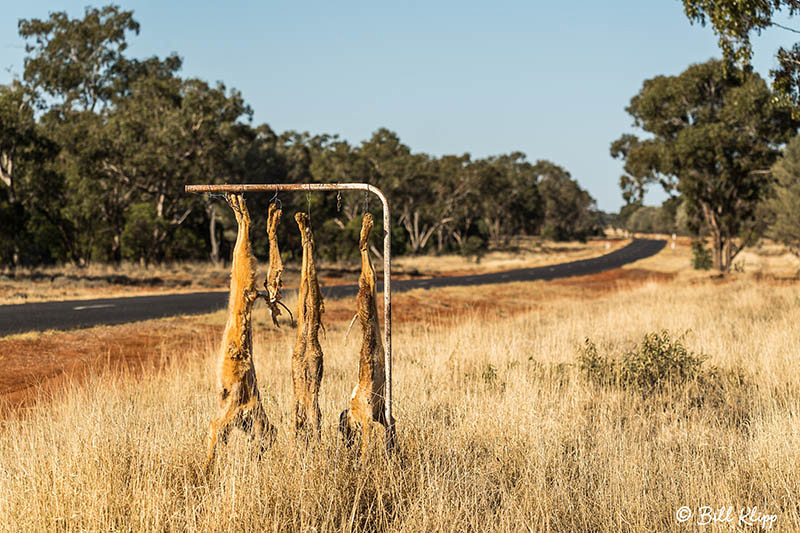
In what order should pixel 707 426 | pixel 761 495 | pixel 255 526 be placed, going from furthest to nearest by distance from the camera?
1. pixel 707 426
2. pixel 761 495
3. pixel 255 526

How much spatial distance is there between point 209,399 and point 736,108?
2266cm

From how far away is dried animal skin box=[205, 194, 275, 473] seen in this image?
404cm

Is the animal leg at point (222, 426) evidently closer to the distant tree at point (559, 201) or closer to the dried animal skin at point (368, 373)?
the dried animal skin at point (368, 373)

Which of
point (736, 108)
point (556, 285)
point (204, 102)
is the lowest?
point (556, 285)

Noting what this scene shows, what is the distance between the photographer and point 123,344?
443 inches

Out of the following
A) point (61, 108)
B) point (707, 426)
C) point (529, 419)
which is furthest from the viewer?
point (61, 108)

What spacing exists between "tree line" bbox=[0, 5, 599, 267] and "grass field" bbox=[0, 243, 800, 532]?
13.9 meters

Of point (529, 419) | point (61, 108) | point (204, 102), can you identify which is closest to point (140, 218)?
point (204, 102)

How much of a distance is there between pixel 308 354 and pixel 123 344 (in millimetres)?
8440

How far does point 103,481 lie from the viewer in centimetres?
374

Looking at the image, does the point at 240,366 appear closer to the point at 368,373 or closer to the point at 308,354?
the point at 308,354

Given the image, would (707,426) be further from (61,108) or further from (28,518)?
(61,108)

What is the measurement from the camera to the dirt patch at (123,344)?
27.0ft

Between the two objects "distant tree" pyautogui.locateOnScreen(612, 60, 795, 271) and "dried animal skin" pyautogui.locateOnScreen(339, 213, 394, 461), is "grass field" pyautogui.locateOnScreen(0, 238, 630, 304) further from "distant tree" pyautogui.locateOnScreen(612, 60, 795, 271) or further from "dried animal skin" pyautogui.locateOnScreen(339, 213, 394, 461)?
"dried animal skin" pyautogui.locateOnScreen(339, 213, 394, 461)
